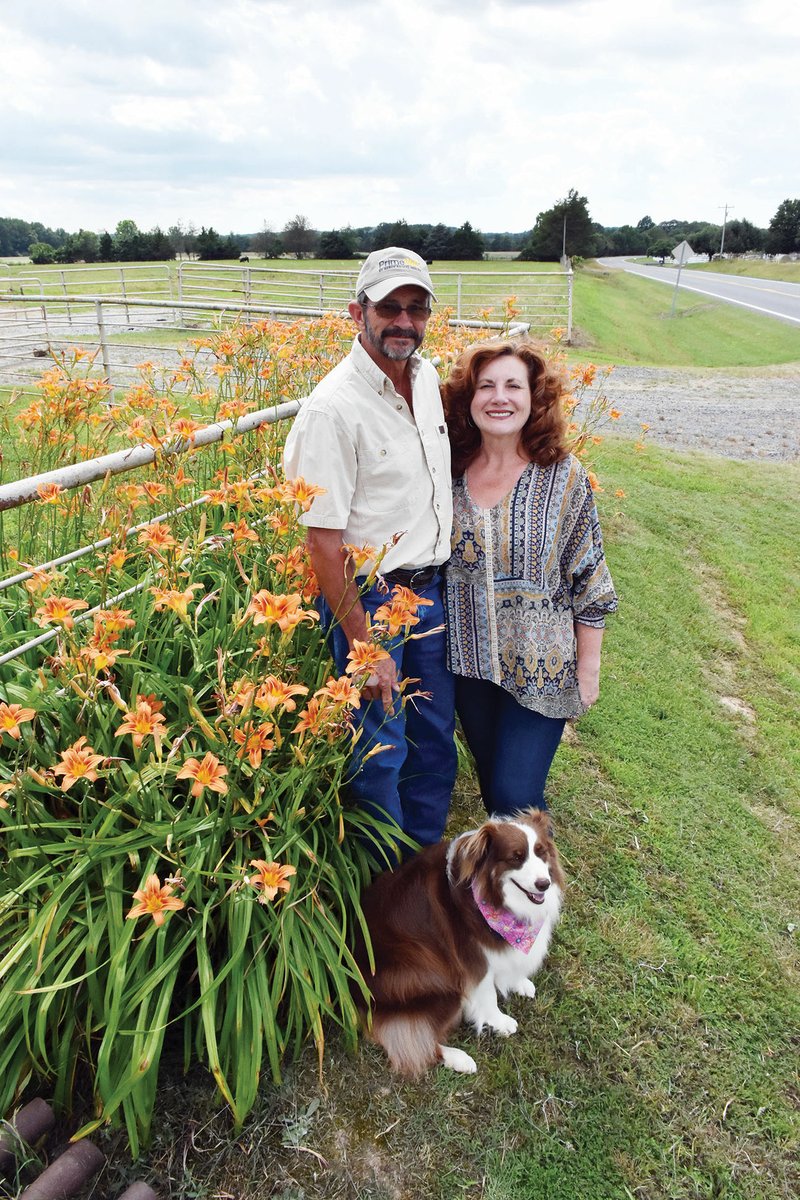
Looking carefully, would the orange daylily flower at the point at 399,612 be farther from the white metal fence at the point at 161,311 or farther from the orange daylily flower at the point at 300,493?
the white metal fence at the point at 161,311

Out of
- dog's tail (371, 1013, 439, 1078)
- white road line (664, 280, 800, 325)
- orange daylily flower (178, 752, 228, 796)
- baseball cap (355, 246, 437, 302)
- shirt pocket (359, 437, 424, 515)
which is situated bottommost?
→ dog's tail (371, 1013, 439, 1078)

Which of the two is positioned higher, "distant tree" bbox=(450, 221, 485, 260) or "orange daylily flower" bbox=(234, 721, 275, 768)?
"distant tree" bbox=(450, 221, 485, 260)

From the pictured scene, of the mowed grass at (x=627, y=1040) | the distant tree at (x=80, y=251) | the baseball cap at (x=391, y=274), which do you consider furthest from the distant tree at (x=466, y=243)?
the baseball cap at (x=391, y=274)

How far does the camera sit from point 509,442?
8.16 ft

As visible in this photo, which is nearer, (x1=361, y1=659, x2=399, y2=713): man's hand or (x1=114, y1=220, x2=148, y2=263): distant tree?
(x1=361, y1=659, x2=399, y2=713): man's hand

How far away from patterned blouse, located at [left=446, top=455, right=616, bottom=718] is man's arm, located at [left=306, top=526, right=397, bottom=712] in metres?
0.47

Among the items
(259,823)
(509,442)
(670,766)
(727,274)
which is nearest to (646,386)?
(670,766)

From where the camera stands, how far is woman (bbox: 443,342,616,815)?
2.42 m

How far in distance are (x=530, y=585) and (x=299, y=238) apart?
43572 millimetres

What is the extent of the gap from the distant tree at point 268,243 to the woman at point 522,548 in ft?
144

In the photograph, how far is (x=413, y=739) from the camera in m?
2.68

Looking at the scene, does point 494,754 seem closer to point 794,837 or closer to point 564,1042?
point 564,1042

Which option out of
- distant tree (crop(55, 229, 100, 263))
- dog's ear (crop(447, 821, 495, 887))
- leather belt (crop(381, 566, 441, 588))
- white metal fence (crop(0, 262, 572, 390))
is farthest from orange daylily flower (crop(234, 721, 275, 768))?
distant tree (crop(55, 229, 100, 263))

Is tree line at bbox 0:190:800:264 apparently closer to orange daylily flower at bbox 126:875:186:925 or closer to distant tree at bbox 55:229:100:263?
distant tree at bbox 55:229:100:263
